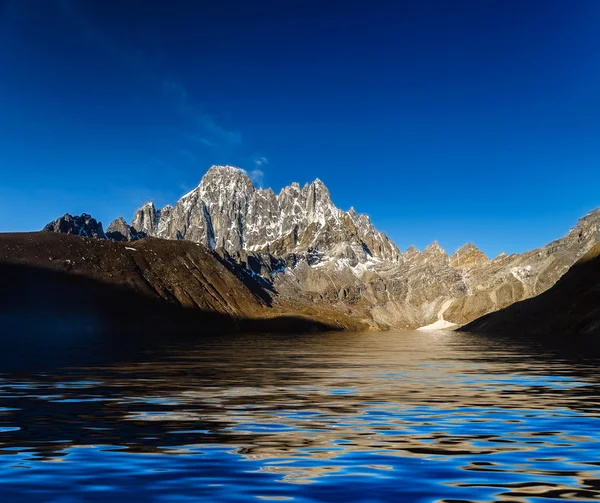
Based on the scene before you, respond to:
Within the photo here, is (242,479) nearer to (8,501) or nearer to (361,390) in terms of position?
(8,501)

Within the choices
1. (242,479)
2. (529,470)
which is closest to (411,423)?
(529,470)

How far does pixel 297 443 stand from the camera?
18.3m

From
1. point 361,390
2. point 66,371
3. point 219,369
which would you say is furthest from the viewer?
point 219,369

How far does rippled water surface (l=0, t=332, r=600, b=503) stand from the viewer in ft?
42.0

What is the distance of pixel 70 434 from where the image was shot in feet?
65.3

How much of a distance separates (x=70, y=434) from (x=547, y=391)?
28.6m

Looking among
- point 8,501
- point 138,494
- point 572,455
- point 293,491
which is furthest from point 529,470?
point 8,501

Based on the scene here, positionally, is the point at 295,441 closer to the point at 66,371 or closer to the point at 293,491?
the point at 293,491

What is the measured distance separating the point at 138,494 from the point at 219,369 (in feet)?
137

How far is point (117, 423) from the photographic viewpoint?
22.4 m

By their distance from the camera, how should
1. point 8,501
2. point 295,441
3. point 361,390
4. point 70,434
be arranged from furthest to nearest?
point 361,390 → point 70,434 → point 295,441 → point 8,501

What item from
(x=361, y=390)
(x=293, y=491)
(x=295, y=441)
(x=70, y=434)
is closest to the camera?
(x=293, y=491)

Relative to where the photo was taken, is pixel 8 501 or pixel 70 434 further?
pixel 70 434

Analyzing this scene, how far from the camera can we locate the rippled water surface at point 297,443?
12.8 meters
